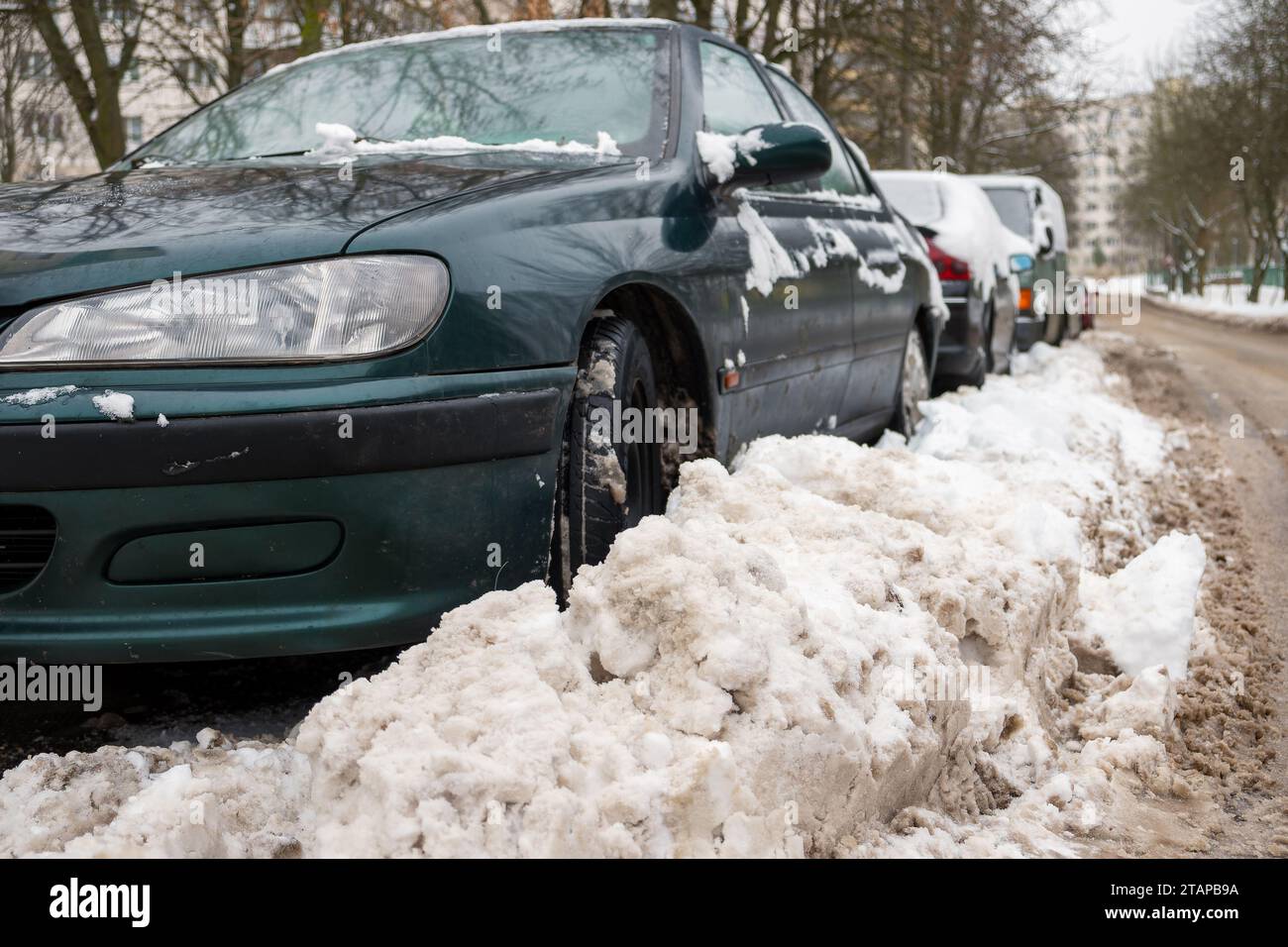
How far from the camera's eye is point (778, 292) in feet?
13.0

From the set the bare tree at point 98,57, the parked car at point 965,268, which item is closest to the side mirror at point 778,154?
the parked car at point 965,268

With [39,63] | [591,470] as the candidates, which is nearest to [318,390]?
[591,470]

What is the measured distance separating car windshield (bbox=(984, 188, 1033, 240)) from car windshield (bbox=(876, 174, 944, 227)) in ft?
13.7

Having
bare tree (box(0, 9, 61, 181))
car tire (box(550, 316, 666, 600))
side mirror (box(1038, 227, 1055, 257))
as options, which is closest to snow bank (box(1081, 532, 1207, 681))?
car tire (box(550, 316, 666, 600))

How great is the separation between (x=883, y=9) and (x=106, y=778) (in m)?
15.8

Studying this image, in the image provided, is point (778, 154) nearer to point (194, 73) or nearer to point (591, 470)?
point (591, 470)

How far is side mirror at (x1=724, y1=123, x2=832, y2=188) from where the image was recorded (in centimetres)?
360

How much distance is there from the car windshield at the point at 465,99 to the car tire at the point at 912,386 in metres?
2.29

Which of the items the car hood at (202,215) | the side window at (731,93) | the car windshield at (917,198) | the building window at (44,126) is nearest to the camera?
the car hood at (202,215)

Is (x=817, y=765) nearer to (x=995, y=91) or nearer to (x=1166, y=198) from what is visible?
(x=995, y=91)

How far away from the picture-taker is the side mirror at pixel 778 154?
360cm

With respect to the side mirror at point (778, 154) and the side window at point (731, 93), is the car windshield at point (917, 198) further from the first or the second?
the side mirror at point (778, 154)

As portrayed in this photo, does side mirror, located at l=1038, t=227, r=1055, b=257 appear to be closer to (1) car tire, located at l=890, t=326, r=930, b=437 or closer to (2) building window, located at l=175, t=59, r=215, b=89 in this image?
(1) car tire, located at l=890, t=326, r=930, b=437

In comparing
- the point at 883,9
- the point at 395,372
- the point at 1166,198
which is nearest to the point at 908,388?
the point at 395,372
